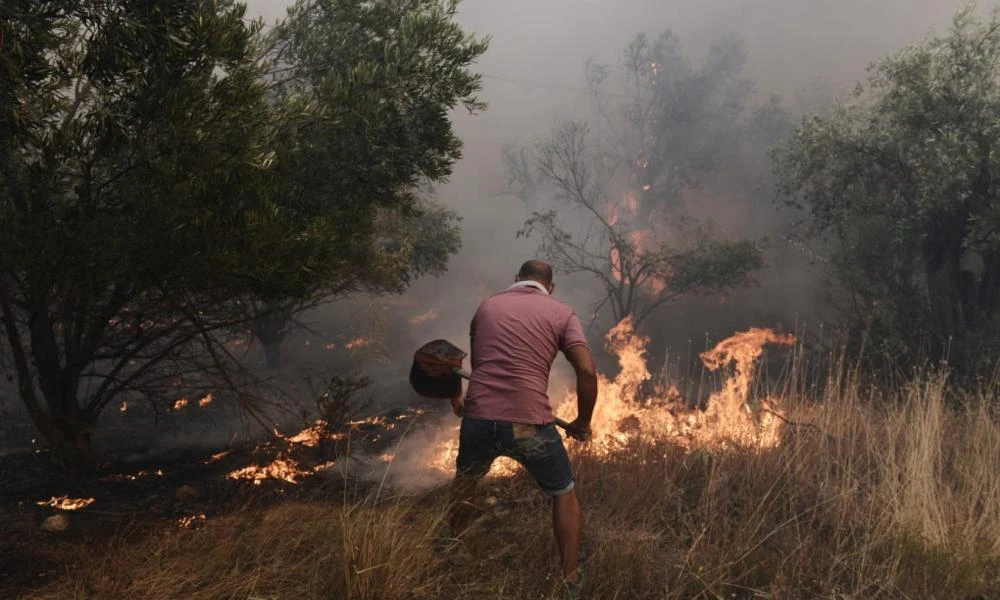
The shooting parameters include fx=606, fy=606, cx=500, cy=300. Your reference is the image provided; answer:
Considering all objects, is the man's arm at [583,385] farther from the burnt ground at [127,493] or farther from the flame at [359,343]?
the flame at [359,343]

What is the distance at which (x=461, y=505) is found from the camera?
3.61 metres

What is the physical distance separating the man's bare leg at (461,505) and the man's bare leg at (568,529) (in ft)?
1.65

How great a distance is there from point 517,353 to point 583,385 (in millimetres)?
433

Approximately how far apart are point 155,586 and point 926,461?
4.78 metres

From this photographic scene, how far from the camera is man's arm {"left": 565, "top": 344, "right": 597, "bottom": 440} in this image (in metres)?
3.56

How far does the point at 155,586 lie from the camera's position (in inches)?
111

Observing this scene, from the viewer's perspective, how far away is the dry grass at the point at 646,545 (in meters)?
2.99

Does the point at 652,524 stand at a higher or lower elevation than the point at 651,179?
lower

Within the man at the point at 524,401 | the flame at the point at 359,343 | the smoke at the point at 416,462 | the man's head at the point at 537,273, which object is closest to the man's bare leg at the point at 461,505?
the man at the point at 524,401

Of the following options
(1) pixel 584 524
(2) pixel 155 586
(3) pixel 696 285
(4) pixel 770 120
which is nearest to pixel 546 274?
(1) pixel 584 524

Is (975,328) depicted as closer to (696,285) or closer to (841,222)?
(841,222)

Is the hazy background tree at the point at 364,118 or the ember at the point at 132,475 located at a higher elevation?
the hazy background tree at the point at 364,118

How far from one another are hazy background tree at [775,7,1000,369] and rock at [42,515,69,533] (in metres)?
13.3

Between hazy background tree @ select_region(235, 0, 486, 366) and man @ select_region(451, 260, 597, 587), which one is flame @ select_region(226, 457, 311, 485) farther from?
man @ select_region(451, 260, 597, 587)
